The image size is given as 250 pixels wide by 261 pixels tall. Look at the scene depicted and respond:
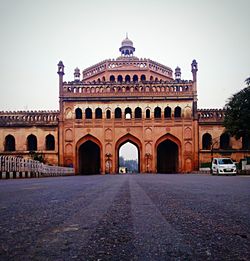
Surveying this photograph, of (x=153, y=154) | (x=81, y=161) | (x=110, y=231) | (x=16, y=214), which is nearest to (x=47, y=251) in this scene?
(x=110, y=231)

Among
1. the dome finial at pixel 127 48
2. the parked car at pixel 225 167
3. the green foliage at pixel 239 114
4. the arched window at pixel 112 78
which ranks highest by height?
the dome finial at pixel 127 48

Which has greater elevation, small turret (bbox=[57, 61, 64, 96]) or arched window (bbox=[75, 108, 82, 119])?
small turret (bbox=[57, 61, 64, 96])

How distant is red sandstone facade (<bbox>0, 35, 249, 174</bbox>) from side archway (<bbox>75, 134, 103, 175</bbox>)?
12 cm

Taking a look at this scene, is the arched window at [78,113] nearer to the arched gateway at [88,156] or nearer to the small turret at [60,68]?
the arched gateway at [88,156]

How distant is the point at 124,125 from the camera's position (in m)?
39.3

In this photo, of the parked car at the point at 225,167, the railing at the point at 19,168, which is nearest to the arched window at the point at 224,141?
the parked car at the point at 225,167

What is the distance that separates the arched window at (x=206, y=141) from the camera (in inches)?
1565

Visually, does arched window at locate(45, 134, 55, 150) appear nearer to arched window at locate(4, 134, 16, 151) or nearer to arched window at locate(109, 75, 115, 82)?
arched window at locate(4, 134, 16, 151)

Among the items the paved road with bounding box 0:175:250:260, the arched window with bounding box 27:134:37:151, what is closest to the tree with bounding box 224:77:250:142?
the arched window with bounding box 27:134:37:151

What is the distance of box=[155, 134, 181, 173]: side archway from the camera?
3906 centimetres

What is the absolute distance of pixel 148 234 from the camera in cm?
251

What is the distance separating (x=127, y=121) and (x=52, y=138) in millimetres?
9276

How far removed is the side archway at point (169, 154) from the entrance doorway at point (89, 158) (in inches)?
312

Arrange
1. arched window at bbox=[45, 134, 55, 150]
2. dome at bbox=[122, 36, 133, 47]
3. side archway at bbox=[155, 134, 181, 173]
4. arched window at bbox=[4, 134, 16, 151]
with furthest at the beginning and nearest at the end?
dome at bbox=[122, 36, 133, 47] → arched window at bbox=[4, 134, 16, 151] → arched window at bbox=[45, 134, 55, 150] → side archway at bbox=[155, 134, 181, 173]
